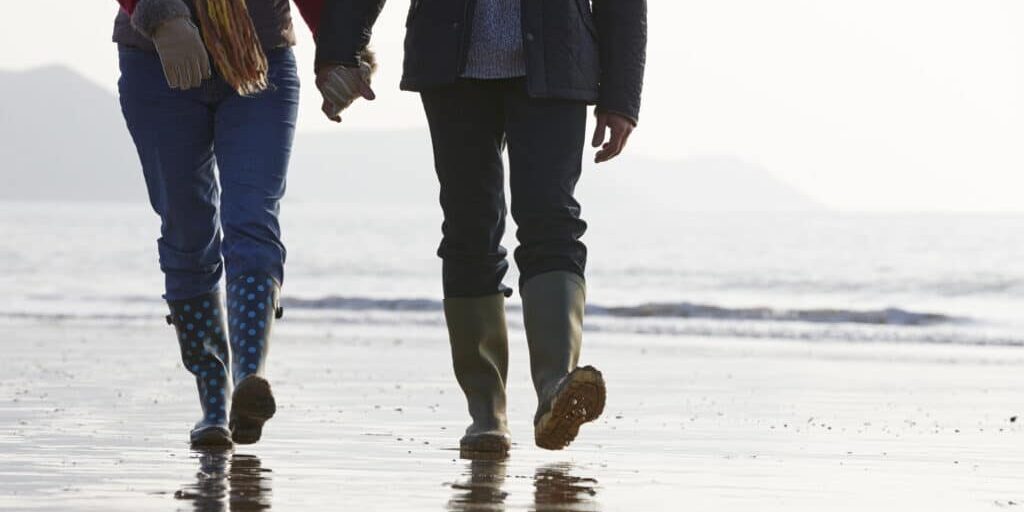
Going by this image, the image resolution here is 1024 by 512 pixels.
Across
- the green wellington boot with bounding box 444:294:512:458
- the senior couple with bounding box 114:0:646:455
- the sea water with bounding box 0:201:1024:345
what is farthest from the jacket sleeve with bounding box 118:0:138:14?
the sea water with bounding box 0:201:1024:345

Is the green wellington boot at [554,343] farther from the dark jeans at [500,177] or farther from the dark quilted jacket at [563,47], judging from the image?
the dark quilted jacket at [563,47]

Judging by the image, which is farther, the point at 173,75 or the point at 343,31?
the point at 343,31

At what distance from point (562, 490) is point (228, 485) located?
678mm

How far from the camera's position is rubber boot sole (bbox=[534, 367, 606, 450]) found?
328cm

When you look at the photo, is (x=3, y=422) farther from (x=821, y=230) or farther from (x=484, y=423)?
(x=821, y=230)

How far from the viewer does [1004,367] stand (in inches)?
376

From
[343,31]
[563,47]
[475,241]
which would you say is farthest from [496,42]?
[475,241]

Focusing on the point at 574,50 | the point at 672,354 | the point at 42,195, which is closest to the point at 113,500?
the point at 574,50

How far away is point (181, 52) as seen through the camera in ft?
12.1

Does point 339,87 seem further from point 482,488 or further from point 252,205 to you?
point 482,488

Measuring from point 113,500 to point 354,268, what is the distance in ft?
91.6

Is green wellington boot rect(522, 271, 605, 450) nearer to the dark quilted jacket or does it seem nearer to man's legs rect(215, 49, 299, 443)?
the dark quilted jacket

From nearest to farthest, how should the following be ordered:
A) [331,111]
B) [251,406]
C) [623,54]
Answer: [251,406] < [623,54] < [331,111]

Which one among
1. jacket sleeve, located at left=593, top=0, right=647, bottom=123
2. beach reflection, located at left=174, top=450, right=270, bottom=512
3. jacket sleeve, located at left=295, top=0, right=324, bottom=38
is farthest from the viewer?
jacket sleeve, located at left=295, top=0, right=324, bottom=38
